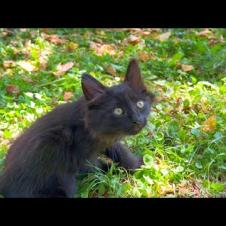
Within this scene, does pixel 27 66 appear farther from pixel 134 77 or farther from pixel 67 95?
pixel 134 77

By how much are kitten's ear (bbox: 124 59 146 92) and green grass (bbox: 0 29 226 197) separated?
0.66 meters

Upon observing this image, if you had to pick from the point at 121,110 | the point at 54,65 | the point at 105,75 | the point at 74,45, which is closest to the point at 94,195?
the point at 121,110

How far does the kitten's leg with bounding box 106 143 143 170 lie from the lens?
15.5 ft

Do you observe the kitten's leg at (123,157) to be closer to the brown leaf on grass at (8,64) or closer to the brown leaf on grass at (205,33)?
the brown leaf on grass at (8,64)

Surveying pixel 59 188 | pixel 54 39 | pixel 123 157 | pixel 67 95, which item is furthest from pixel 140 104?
pixel 54 39

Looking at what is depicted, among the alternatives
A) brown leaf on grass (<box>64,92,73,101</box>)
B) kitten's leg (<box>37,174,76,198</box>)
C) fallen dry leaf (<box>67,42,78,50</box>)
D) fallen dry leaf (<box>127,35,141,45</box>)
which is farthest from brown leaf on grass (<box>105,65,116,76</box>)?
kitten's leg (<box>37,174,76,198</box>)

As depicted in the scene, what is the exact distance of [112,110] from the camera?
4.30 metres

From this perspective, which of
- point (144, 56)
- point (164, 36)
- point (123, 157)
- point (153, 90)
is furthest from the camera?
point (164, 36)

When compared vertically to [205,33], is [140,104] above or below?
below

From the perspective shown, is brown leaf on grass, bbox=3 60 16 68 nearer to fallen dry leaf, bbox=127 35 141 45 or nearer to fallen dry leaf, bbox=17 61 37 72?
fallen dry leaf, bbox=17 61 37 72

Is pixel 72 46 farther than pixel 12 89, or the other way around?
pixel 72 46

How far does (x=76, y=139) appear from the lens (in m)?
4.40

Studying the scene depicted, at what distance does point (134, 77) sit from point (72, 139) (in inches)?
28.9

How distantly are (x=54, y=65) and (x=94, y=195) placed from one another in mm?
2841
